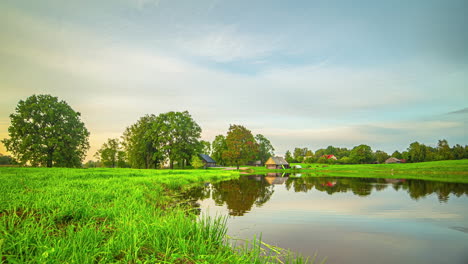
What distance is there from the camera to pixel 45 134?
142 feet

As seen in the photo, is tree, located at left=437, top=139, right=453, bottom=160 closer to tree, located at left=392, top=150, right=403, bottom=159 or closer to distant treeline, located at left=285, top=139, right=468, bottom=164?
distant treeline, located at left=285, top=139, right=468, bottom=164

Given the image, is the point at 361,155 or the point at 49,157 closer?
the point at 49,157

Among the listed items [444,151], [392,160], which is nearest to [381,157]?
[392,160]

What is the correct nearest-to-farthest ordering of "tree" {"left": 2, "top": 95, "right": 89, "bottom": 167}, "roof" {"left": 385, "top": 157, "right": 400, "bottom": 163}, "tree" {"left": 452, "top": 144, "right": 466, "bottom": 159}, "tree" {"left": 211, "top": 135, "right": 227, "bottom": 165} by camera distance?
"tree" {"left": 2, "top": 95, "right": 89, "bottom": 167} < "tree" {"left": 452, "top": 144, "right": 466, "bottom": 159} < "tree" {"left": 211, "top": 135, "right": 227, "bottom": 165} < "roof" {"left": 385, "top": 157, "right": 400, "bottom": 163}

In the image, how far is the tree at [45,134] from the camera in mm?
41469

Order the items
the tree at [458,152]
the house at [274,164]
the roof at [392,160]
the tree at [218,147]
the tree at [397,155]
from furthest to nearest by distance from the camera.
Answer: the tree at [397,155], the roof at [392,160], the tree at [218,147], the house at [274,164], the tree at [458,152]

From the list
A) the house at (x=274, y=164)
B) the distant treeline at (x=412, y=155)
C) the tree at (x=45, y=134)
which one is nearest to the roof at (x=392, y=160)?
the distant treeline at (x=412, y=155)

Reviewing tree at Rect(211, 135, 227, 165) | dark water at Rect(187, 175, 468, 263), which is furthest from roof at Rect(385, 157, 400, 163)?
dark water at Rect(187, 175, 468, 263)

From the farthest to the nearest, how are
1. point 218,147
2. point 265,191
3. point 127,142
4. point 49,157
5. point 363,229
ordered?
point 218,147 < point 127,142 < point 49,157 < point 265,191 < point 363,229

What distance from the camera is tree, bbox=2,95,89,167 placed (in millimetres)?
41469

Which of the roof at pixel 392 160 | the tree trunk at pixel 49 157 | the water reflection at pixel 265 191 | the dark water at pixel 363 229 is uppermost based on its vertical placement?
the tree trunk at pixel 49 157

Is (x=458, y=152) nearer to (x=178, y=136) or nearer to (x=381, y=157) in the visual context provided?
(x=381, y=157)

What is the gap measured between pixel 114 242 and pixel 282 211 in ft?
35.4

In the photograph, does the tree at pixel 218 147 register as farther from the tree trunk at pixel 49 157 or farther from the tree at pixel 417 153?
the tree at pixel 417 153
